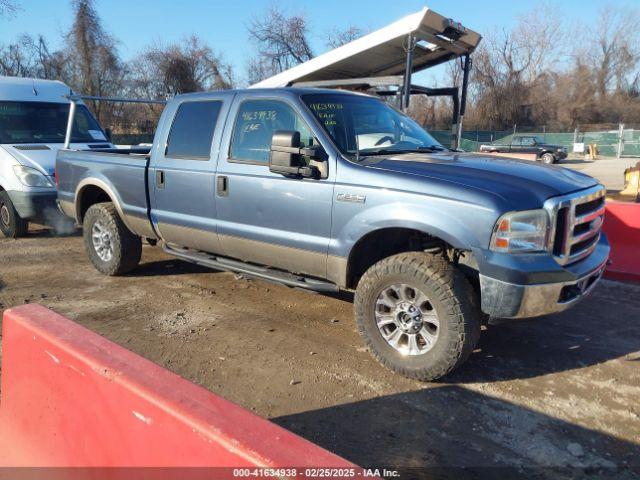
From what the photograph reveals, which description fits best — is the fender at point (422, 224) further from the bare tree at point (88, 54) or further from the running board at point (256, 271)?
the bare tree at point (88, 54)

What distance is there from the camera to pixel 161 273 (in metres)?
6.16

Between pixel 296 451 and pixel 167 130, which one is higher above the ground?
pixel 167 130

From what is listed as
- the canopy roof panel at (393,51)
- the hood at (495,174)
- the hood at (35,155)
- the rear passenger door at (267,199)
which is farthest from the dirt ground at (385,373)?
the canopy roof panel at (393,51)

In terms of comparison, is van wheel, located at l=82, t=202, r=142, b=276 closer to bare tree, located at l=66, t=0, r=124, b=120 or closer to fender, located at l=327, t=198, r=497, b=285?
fender, located at l=327, t=198, r=497, b=285

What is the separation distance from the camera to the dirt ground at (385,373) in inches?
110

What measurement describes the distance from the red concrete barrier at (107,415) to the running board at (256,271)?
6.80ft

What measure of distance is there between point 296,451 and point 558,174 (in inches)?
122

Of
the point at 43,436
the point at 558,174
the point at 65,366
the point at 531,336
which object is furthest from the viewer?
the point at 531,336

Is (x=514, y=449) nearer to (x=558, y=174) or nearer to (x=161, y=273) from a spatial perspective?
(x=558, y=174)

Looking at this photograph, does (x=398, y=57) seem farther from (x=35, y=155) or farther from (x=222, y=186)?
(x=222, y=186)

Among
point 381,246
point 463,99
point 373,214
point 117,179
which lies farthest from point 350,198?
point 463,99

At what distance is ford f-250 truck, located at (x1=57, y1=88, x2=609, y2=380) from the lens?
3191 mm

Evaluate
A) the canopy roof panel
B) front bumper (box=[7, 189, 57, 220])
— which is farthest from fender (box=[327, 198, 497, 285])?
the canopy roof panel

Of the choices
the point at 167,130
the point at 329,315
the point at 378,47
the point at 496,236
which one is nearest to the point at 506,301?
the point at 496,236
